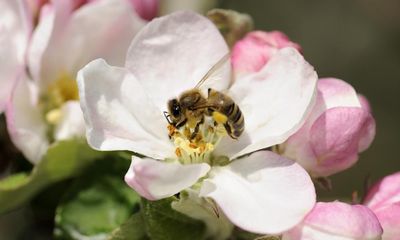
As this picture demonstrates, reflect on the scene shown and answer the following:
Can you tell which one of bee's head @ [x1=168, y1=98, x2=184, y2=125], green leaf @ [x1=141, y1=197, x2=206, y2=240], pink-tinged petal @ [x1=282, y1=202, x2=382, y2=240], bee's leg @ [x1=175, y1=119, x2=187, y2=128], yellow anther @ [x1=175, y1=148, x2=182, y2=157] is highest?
bee's head @ [x1=168, y1=98, x2=184, y2=125]

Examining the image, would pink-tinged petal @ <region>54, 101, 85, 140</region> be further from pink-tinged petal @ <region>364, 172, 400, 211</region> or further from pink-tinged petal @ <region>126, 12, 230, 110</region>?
pink-tinged petal @ <region>364, 172, 400, 211</region>

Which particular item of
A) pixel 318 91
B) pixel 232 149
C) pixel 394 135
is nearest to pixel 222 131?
pixel 232 149

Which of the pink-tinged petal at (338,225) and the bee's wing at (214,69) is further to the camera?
the bee's wing at (214,69)

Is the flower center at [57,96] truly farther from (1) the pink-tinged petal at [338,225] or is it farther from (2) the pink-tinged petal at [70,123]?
(1) the pink-tinged petal at [338,225]

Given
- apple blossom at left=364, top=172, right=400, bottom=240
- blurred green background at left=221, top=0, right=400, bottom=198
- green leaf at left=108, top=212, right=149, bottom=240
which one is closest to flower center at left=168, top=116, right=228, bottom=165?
green leaf at left=108, top=212, right=149, bottom=240

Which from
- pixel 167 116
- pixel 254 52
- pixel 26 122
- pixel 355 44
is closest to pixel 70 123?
pixel 26 122

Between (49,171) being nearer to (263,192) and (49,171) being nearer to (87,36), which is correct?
(87,36)

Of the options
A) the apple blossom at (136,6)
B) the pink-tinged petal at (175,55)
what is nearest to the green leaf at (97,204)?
the pink-tinged petal at (175,55)
